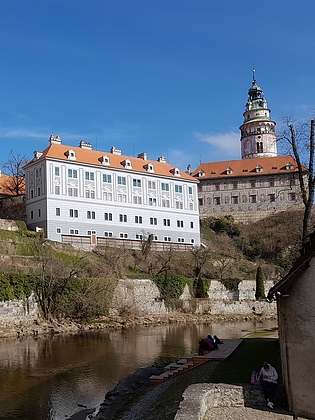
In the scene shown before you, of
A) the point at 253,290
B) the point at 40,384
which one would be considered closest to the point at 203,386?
the point at 40,384

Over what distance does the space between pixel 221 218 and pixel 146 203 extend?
2064 centimetres

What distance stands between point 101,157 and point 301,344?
155ft

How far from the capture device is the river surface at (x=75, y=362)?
622 inches

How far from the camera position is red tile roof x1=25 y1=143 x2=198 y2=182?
53.1 m

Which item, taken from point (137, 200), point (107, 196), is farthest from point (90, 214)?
point (137, 200)

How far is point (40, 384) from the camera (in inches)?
722

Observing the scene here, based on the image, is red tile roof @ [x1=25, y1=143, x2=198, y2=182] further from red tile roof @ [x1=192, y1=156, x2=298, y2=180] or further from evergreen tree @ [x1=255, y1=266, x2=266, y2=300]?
red tile roof @ [x1=192, y1=156, x2=298, y2=180]

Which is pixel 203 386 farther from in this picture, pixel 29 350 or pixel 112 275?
pixel 112 275

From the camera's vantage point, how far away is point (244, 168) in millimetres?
81000

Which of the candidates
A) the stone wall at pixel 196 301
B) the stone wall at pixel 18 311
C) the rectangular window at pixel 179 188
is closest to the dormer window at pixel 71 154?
the rectangular window at pixel 179 188

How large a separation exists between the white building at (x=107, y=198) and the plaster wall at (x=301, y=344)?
4124cm

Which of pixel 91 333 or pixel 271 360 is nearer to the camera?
pixel 271 360

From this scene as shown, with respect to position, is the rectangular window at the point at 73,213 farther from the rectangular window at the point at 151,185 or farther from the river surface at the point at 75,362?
the river surface at the point at 75,362

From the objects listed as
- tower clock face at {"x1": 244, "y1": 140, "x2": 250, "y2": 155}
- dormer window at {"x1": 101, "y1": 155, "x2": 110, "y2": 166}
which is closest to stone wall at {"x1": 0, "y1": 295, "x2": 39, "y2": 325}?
dormer window at {"x1": 101, "y1": 155, "x2": 110, "y2": 166}
